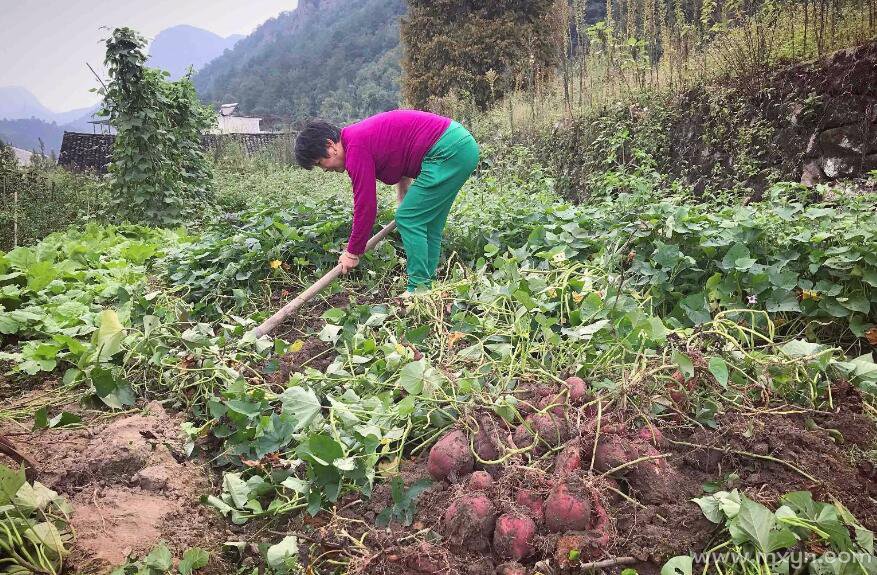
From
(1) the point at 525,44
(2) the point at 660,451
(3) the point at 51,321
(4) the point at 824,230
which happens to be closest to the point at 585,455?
(2) the point at 660,451

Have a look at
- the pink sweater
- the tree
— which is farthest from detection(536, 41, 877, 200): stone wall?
the tree

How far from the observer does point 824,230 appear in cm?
242

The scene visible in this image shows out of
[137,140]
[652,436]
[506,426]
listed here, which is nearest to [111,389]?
[506,426]

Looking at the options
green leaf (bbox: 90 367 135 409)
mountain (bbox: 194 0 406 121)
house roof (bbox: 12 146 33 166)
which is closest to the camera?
green leaf (bbox: 90 367 135 409)

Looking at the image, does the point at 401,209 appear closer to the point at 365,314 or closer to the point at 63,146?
the point at 365,314

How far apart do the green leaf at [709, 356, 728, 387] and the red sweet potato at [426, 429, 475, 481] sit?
0.73 m

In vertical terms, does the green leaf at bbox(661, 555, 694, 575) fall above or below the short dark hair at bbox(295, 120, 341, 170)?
below

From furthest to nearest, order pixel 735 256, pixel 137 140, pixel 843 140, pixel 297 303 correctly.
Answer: pixel 137 140 → pixel 843 140 → pixel 297 303 → pixel 735 256

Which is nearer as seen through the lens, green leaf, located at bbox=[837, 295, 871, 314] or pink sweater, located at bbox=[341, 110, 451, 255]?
green leaf, located at bbox=[837, 295, 871, 314]

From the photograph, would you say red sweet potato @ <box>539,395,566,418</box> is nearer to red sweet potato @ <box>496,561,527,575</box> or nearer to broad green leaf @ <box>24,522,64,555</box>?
red sweet potato @ <box>496,561,527,575</box>

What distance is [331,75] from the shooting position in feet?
165

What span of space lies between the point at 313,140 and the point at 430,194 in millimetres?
776

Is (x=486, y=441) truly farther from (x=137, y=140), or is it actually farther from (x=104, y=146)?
(x=104, y=146)

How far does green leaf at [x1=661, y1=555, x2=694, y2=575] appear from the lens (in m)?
1.10
